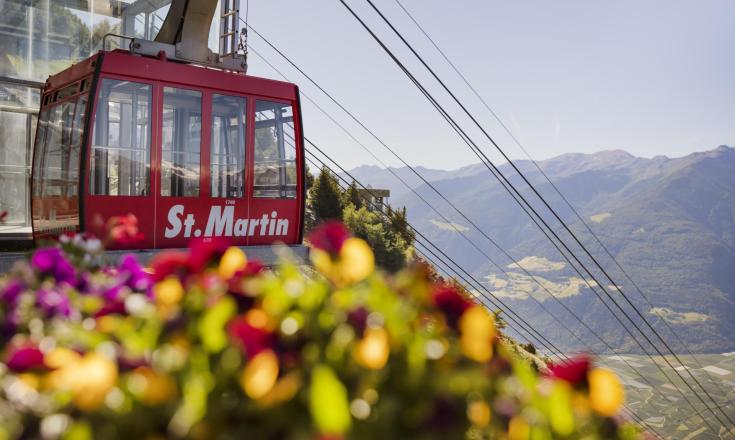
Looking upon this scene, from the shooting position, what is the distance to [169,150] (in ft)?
30.0

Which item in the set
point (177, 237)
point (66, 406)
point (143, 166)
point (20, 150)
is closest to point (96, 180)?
point (143, 166)

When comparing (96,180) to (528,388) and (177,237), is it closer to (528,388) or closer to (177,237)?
(177,237)

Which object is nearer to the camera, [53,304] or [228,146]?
[53,304]

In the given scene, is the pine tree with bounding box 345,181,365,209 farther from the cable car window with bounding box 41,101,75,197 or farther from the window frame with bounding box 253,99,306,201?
the cable car window with bounding box 41,101,75,197

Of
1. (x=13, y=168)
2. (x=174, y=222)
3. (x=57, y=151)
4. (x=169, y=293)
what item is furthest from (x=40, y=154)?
(x=169, y=293)

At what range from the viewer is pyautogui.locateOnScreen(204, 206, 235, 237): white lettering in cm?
939

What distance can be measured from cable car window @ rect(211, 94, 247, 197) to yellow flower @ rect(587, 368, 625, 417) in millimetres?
8449

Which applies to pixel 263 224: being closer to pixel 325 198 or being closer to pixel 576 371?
pixel 576 371

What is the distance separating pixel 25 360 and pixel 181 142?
803 cm

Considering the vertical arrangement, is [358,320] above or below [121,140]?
below

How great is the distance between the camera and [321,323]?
143 centimetres

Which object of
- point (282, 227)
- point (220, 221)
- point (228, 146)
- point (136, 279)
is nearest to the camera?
point (136, 279)

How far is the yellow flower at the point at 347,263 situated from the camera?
161cm

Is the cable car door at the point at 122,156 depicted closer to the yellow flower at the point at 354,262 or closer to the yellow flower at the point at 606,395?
the yellow flower at the point at 354,262
